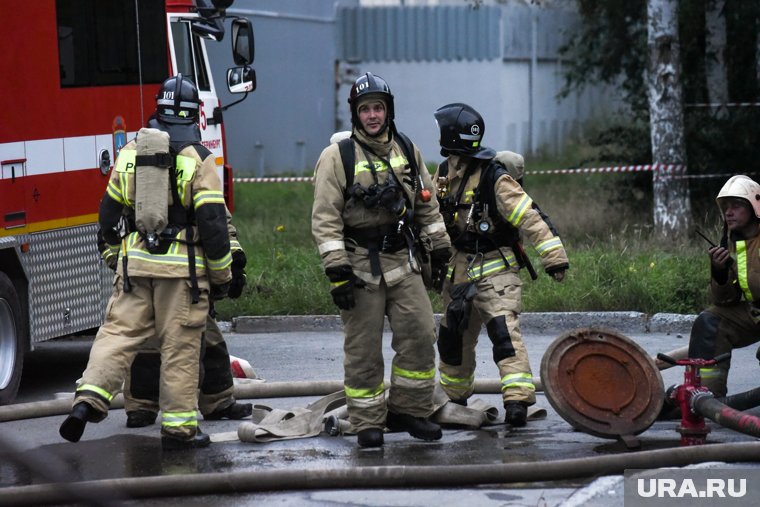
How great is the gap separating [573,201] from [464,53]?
33.1 feet

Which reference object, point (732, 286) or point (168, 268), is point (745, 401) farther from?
point (168, 268)

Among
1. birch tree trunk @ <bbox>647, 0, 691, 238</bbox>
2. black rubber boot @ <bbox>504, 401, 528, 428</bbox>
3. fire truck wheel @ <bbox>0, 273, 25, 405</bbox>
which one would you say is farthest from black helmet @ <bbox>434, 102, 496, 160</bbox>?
birch tree trunk @ <bbox>647, 0, 691, 238</bbox>

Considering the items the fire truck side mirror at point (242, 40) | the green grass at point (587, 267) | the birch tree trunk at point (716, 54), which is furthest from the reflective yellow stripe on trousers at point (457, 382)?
the birch tree trunk at point (716, 54)

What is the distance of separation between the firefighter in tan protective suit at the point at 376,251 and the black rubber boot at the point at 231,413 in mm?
1011

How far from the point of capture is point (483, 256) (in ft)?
23.5

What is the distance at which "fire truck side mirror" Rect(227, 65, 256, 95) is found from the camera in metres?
11.6

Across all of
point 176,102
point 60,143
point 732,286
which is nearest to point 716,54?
point 732,286

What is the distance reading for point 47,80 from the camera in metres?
8.37

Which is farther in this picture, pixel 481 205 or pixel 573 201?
pixel 573 201

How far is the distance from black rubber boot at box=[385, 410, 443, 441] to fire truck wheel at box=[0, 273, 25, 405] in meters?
2.71

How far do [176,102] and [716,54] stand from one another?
35.0 feet

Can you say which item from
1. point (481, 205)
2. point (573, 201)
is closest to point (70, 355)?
point (481, 205)

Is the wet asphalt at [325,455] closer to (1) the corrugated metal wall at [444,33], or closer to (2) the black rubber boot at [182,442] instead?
(2) the black rubber boot at [182,442]

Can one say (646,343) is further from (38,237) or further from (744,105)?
(744,105)
